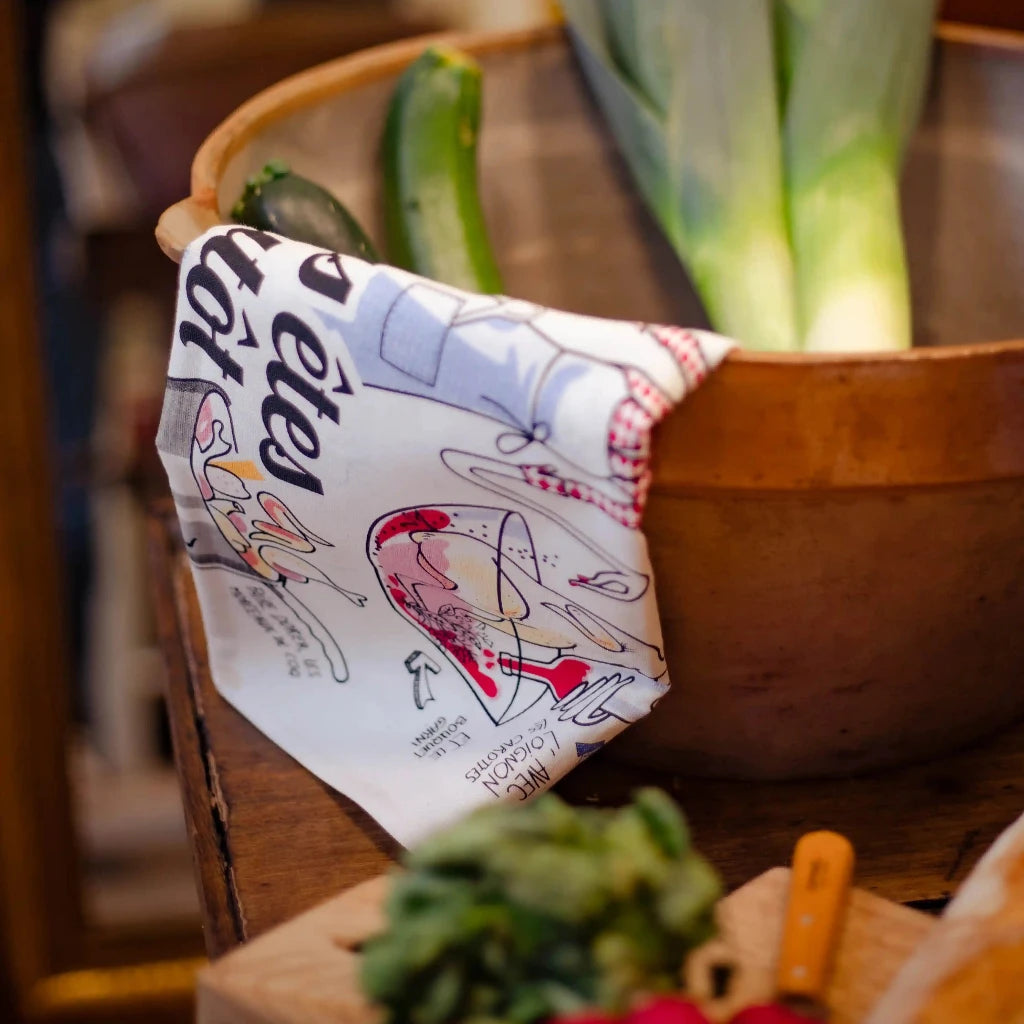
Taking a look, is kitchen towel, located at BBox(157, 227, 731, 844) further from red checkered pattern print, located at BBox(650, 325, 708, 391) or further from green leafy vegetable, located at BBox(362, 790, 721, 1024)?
green leafy vegetable, located at BBox(362, 790, 721, 1024)

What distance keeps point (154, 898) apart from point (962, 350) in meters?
1.03

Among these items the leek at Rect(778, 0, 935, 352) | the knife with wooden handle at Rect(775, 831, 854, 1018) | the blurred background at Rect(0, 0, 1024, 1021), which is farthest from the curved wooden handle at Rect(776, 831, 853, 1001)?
the blurred background at Rect(0, 0, 1024, 1021)

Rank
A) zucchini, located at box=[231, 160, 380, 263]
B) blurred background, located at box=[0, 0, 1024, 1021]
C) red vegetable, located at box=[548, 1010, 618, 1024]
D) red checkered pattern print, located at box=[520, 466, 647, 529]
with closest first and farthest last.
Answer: red vegetable, located at box=[548, 1010, 618, 1024], red checkered pattern print, located at box=[520, 466, 647, 529], zucchini, located at box=[231, 160, 380, 263], blurred background, located at box=[0, 0, 1024, 1021]

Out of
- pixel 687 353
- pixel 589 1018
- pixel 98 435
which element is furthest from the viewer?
pixel 98 435

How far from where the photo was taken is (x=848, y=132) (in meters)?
0.50

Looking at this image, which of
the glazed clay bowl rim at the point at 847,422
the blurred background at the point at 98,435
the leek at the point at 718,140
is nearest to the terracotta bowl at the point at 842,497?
the glazed clay bowl rim at the point at 847,422

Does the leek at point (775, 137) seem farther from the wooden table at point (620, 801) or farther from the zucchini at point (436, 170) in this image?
the wooden table at point (620, 801)

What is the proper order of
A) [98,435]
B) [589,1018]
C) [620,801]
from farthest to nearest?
[98,435]
[620,801]
[589,1018]

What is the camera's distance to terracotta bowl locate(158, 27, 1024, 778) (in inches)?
12.4

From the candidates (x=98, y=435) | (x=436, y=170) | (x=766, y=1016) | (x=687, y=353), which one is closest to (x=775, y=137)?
(x=436, y=170)

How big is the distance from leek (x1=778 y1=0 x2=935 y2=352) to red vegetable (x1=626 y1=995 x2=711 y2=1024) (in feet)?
1.04

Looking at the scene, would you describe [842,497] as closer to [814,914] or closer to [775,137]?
[814,914]

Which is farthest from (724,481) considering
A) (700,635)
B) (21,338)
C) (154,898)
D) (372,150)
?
(154,898)

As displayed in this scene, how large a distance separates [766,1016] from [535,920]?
0.20 ft
